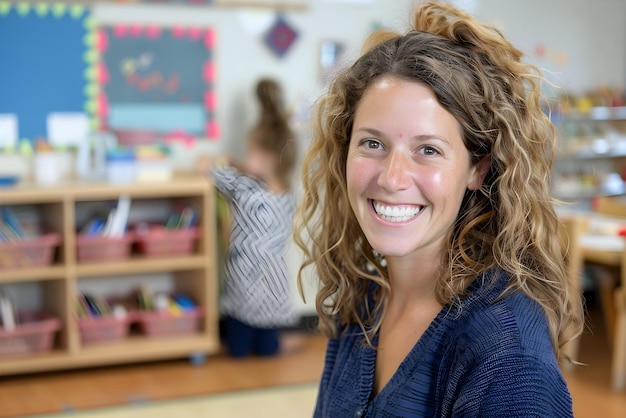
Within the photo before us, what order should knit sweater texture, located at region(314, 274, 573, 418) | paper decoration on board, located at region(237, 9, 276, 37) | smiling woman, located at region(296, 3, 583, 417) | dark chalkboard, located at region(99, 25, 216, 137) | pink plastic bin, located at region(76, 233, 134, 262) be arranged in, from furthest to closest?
paper decoration on board, located at region(237, 9, 276, 37) → dark chalkboard, located at region(99, 25, 216, 137) → pink plastic bin, located at region(76, 233, 134, 262) → smiling woman, located at region(296, 3, 583, 417) → knit sweater texture, located at region(314, 274, 573, 418)

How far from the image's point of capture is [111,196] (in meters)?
3.61

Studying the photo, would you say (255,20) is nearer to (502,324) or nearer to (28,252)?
(28,252)

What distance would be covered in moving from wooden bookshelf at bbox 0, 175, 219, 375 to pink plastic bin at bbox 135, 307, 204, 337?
28mm

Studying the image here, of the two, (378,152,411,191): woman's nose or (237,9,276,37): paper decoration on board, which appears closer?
(378,152,411,191): woman's nose

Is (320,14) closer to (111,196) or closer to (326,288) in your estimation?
(111,196)

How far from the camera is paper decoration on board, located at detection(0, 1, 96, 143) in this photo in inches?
145

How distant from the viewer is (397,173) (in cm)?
116

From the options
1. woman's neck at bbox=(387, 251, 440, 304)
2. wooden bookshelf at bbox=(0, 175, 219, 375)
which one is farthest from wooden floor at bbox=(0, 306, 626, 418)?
woman's neck at bbox=(387, 251, 440, 304)

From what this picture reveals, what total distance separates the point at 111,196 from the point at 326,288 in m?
2.33

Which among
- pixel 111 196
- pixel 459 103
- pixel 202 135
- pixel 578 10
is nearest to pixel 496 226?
pixel 459 103

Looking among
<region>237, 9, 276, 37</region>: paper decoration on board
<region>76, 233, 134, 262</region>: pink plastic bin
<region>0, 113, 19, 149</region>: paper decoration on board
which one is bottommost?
<region>76, 233, 134, 262</region>: pink plastic bin

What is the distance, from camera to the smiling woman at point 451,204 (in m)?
1.13

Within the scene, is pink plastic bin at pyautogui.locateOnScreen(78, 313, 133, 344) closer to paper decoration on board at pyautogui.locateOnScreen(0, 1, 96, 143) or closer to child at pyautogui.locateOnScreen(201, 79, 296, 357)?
child at pyautogui.locateOnScreen(201, 79, 296, 357)

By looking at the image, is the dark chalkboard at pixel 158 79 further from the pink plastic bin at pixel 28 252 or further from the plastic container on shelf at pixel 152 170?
the pink plastic bin at pixel 28 252
